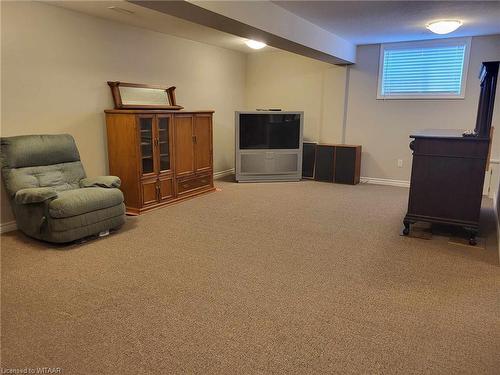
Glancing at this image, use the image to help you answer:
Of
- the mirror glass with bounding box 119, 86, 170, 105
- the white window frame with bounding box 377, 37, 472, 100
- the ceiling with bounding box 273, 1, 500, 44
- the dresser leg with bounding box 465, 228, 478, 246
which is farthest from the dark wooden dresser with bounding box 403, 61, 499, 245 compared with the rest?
the mirror glass with bounding box 119, 86, 170, 105

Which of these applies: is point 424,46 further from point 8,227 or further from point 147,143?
point 8,227

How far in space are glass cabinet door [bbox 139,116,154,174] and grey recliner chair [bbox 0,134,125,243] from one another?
65 cm

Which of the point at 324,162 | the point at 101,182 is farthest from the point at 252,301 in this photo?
the point at 324,162

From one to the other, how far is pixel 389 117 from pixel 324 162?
129cm

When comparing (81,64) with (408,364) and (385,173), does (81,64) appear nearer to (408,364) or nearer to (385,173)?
(408,364)

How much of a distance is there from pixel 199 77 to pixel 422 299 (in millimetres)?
4896

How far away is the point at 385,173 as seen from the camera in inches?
251

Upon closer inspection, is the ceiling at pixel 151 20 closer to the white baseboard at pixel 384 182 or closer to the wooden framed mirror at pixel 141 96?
the wooden framed mirror at pixel 141 96

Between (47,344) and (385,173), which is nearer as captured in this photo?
(47,344)

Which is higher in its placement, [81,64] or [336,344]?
[81,64]

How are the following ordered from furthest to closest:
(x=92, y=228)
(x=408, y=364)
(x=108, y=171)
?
(x=108, y=171) < (x=92, y=228) < (x=408, y=364)

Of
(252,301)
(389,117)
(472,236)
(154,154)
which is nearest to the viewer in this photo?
(252,301)

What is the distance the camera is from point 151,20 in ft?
14.9

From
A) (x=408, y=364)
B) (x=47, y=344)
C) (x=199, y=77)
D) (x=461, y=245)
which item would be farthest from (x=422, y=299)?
(x=199, y=77)
